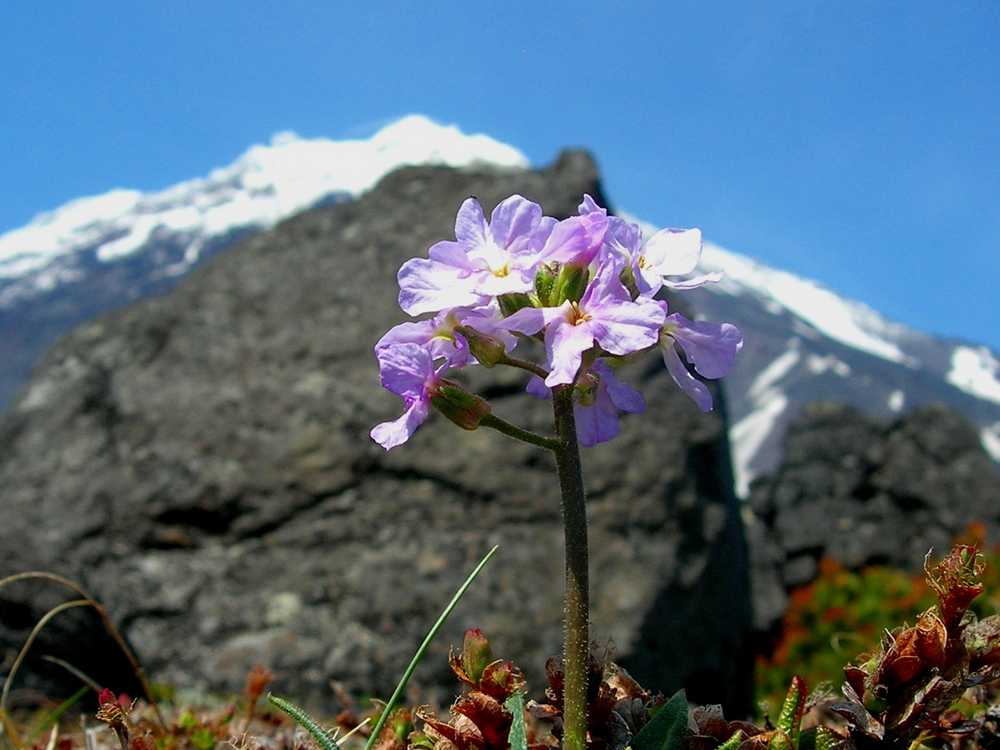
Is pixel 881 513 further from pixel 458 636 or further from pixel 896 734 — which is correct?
pixel 896 734

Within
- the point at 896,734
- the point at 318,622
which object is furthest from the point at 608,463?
the point at 896,734

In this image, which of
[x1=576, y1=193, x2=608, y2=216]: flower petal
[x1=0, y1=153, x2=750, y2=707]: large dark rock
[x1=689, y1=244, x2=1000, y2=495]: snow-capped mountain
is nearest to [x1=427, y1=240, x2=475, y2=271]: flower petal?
[x1=576, y1=193, x2=608, y2=216]: flower petal

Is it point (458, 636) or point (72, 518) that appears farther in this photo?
point (72, 518)

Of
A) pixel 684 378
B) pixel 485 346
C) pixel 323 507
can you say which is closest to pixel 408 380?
pixel 485 346

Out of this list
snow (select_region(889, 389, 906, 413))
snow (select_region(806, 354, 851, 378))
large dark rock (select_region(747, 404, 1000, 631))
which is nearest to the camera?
large dark rock (select_region(747, 404, 1000, 631))

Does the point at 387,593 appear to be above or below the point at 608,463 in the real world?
below

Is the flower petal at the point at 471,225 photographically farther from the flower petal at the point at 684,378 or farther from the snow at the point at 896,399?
the snow at the point at 896,399

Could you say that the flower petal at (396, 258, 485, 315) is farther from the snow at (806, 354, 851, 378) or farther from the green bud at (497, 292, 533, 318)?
the snow at (806, 354, 851, 378)

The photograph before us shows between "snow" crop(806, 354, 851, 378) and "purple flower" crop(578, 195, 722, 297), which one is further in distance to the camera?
"snow" crop(806, 354, 851, 378)
